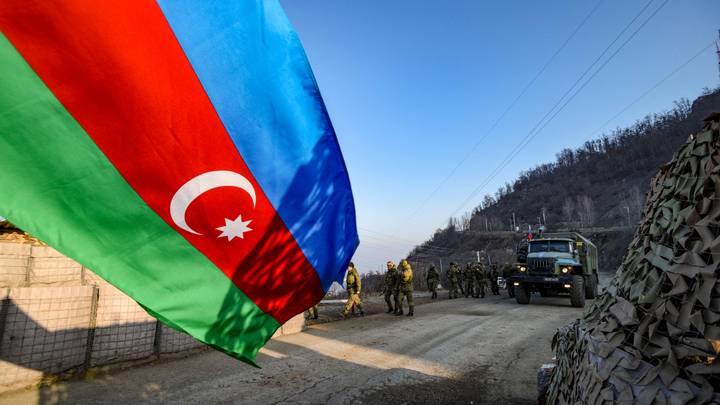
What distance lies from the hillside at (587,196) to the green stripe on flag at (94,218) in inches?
2638

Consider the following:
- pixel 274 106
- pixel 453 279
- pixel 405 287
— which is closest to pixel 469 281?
pixel 453 279

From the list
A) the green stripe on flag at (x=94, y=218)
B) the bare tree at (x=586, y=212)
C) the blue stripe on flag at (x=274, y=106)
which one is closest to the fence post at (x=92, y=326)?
the green stripe on flag at (x=94, y=218)

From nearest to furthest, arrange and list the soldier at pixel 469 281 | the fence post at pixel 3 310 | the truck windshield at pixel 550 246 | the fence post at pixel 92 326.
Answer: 1. the fence post at pixel 3 310
2. the fence post at pixel 92 326
3. the truck windshield at pixel 550 246
4. the soldier at pixel 469 281

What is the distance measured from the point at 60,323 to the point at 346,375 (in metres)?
4.20

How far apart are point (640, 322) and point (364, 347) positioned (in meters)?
5.38

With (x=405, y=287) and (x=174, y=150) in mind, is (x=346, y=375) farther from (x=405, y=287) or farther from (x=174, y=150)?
(x=405, y=287)

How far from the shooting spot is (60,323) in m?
5.14

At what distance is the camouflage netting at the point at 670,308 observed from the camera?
5.46 feet

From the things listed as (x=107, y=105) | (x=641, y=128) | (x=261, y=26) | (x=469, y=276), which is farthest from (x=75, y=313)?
(x=641, y=128)

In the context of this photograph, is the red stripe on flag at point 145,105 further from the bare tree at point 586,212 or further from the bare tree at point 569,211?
the bare tree at point 569,211

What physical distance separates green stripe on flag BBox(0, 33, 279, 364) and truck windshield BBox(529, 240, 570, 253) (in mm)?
15656

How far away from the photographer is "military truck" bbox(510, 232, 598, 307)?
13.5 m

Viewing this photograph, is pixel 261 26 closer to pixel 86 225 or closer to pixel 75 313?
pixel 86 225

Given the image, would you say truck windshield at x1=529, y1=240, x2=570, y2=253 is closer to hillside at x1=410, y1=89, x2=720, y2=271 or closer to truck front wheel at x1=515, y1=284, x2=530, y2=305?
truck front wheel at x1=515, y1=284, x2=530, y2=305
